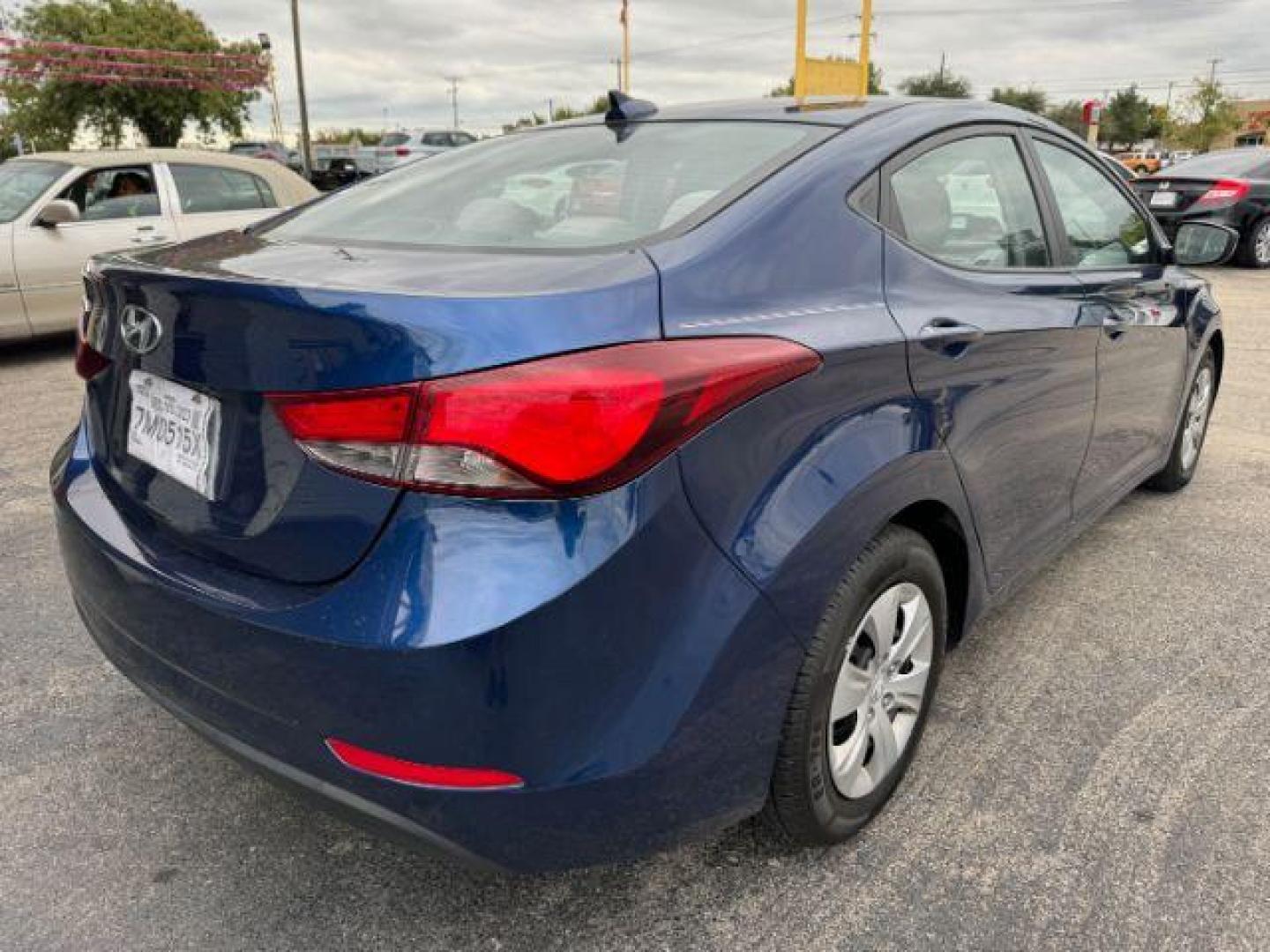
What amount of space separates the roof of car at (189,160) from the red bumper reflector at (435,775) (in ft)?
23.1

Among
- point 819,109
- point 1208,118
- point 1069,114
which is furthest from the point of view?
point 1069,114

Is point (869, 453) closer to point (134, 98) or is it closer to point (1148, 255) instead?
point (1148, 255)

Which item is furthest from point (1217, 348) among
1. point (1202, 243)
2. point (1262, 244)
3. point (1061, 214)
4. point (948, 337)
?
point (1262, 244)

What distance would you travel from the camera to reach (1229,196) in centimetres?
1173

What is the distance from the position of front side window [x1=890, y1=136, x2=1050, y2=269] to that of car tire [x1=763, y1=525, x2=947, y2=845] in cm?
71

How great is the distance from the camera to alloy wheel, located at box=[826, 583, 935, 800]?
2.00 metres

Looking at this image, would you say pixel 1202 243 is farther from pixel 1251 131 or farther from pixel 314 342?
pixel 1251 131

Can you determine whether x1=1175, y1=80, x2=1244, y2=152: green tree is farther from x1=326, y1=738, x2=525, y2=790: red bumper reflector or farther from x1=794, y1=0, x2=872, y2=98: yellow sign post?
x1=326, y1=738, x2=525, y2=790: red bumper reflector

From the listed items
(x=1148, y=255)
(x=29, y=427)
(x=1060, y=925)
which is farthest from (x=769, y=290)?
(x=29, y=427)

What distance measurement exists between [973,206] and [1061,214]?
57cm

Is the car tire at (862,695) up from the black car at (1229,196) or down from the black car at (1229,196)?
down

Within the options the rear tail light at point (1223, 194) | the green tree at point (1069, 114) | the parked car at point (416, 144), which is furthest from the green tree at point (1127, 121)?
the rear tail light at point (1223, 194)

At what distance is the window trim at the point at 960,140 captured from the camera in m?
2.12

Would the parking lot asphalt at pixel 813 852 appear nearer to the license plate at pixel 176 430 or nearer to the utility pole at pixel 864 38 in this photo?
the license plate at pixel 176 430
